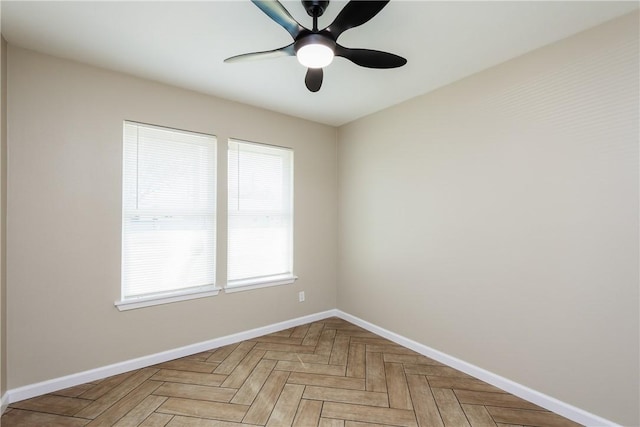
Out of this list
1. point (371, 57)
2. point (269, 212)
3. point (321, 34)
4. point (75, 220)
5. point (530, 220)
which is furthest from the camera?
point (269, 212)

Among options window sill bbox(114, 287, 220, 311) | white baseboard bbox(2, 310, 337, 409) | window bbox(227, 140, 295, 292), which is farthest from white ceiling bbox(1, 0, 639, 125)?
white baseboard bbox(2, 310, 337, 409)

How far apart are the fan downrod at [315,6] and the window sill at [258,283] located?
253cm

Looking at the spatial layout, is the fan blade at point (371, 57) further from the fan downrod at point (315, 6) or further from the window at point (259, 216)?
the window at point (259, 216)

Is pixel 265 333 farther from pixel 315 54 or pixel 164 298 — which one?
pixel 315 54

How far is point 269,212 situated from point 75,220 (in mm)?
1730

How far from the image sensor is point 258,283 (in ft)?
10.7

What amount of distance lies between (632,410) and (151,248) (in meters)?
3.59

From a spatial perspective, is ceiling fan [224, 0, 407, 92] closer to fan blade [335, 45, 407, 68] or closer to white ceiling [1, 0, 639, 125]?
fan blade [335, 45, 407, 68]

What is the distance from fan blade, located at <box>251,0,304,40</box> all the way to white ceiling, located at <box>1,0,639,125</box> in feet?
0.89

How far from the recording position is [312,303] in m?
3.73

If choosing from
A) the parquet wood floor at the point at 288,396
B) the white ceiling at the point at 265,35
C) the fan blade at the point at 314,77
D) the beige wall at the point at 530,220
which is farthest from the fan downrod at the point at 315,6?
the parquet wood floor at the point at 288,396

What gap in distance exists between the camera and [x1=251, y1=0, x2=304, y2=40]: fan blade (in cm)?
136

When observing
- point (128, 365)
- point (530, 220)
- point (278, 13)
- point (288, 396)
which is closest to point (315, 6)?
Answer: point (278, 13)

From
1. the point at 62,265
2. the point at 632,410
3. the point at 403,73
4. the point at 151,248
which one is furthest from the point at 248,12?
the point at 632,410
